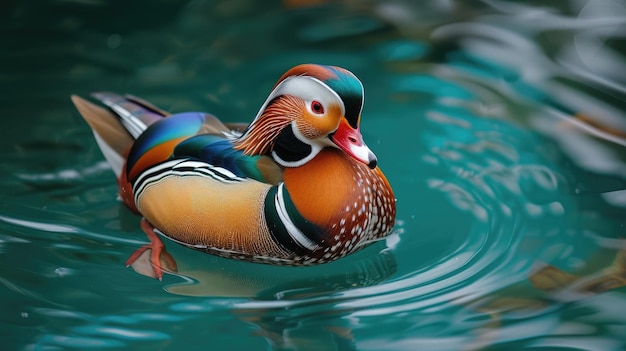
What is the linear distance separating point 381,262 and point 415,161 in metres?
0.90

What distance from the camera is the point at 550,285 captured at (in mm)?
3617

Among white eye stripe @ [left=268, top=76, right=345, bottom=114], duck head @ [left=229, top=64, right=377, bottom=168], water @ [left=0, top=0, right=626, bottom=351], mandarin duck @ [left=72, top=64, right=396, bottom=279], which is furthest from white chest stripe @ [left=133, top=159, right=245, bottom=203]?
white eye stripe @ [left=268, top=76, right=345, bottom=114]

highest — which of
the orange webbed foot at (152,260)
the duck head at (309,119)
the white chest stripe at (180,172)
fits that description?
the duck head at (309,119)

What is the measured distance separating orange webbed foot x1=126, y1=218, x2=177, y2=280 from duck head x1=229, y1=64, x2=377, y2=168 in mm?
532

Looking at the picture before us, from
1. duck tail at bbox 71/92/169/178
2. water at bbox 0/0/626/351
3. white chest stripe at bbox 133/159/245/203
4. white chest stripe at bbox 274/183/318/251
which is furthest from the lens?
duck tail at bbox 71/92/169/178

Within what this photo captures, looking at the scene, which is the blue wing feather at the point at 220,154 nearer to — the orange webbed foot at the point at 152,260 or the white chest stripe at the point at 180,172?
the white chest stripe at the point at 180,172

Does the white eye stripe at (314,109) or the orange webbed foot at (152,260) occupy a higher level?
the white eye stripe at (314,109)

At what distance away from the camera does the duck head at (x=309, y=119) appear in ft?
11.3

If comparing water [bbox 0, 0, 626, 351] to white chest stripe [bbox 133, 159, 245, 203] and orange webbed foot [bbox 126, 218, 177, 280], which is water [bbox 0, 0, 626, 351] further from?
white chest stripe [bbox 133, 159, 245, 203]

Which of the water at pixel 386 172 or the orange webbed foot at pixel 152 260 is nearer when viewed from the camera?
the water at pixel 386 172

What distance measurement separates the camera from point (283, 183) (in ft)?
11.9

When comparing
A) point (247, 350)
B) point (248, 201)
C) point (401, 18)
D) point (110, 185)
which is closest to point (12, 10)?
point (110, 185)

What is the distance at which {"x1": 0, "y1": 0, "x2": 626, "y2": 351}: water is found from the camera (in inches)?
135

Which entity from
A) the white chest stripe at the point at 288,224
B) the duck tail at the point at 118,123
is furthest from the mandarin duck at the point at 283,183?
the duck tail at the point at 118,123
